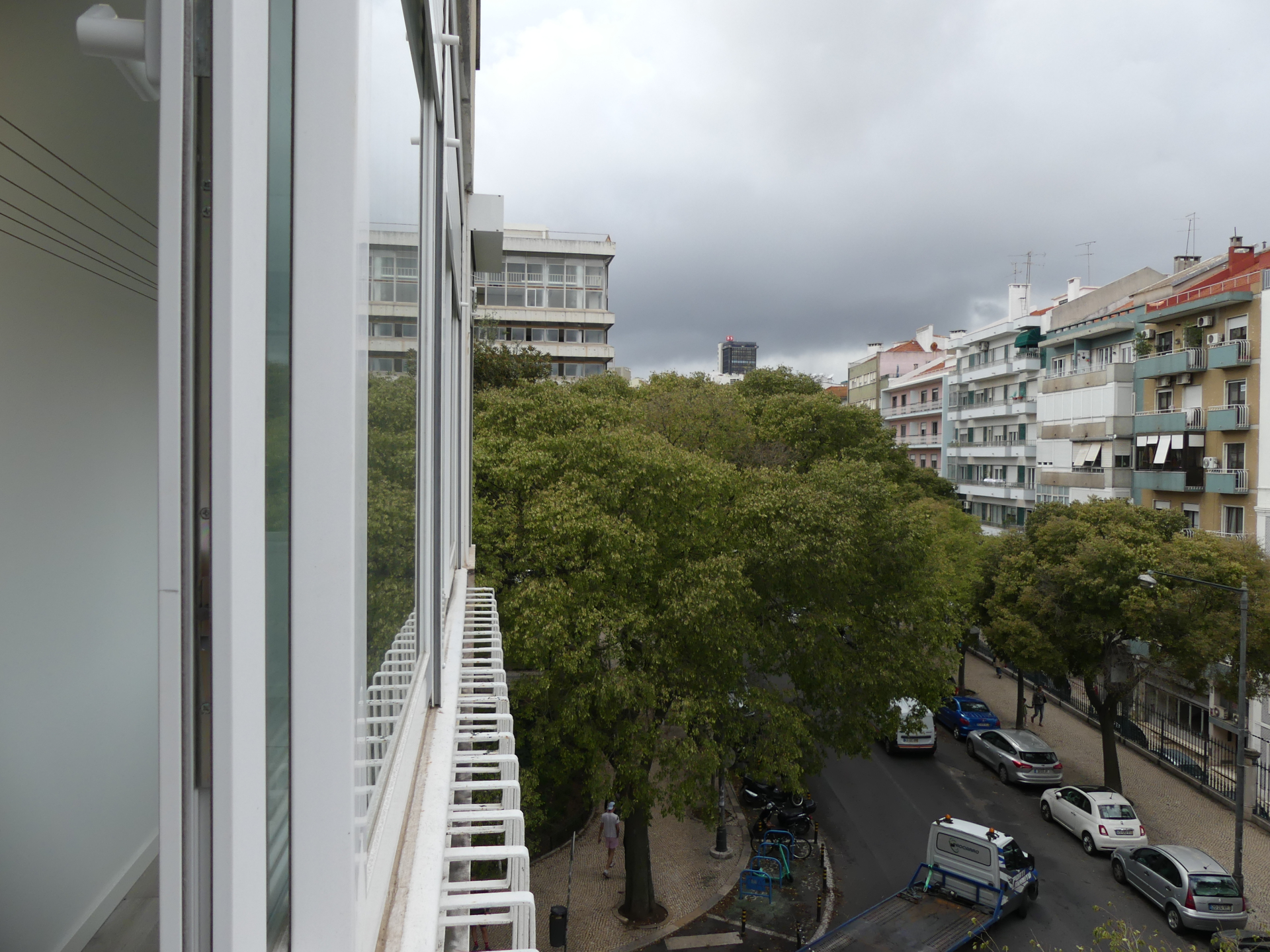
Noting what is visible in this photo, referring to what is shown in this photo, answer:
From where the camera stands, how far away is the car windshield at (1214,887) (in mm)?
13344

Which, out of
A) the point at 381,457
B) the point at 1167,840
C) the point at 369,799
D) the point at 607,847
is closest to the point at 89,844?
the point at 369,799

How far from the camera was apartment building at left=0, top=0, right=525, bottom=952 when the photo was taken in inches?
32.2

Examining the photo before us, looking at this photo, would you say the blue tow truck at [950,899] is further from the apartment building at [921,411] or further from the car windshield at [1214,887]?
the apartment building at [921,411]

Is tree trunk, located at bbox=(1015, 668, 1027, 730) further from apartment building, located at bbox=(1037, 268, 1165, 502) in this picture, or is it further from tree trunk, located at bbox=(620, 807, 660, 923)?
tree trunk, located at bbox=(620, 807, 660, 923)

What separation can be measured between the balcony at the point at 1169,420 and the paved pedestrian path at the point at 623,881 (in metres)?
19.2

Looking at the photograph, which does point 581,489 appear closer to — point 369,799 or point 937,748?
point 369,799

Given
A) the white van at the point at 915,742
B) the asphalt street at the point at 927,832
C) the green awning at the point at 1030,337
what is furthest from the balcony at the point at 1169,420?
the white van at the point at 915,742

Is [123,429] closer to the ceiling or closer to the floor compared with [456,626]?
closer to the ceiling

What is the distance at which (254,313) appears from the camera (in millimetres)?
869

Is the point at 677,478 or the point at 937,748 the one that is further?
the point at 937,748

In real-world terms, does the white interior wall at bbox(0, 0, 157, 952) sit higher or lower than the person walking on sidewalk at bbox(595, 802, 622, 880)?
higher

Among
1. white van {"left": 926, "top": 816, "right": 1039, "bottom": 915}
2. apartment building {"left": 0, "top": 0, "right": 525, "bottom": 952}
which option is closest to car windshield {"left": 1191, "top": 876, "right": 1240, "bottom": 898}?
white van {"left": 926, "top": 816, "right": 1039, "bottom": 915}

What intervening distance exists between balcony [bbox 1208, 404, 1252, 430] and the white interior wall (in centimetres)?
2852

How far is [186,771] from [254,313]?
45 centimetres
